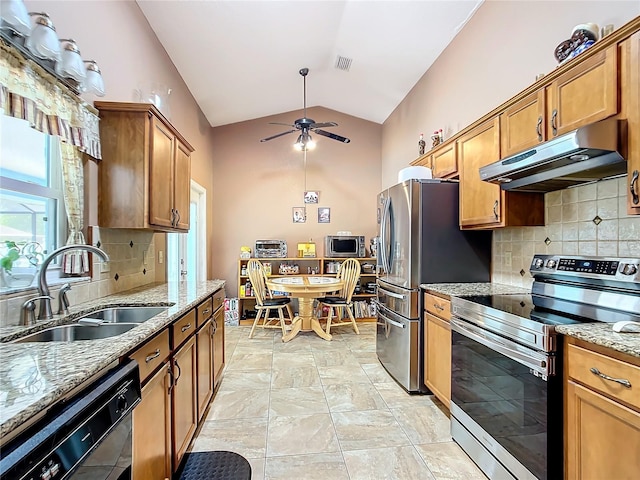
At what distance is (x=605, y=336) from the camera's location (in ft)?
3.91

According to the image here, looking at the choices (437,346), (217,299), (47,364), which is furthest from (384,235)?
(47,364)

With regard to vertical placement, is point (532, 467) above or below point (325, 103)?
below

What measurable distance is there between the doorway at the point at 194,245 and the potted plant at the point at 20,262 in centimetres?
229

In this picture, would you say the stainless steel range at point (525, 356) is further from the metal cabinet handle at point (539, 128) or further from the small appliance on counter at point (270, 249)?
the small appliance on counter at point (270, 249)

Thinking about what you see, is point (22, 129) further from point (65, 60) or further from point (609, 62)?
point (609, 62)

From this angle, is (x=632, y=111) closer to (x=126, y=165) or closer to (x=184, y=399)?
(x=184, y=399)

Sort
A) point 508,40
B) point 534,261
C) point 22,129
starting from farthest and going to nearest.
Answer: point 508,40 < point 534,261 < point 22,129

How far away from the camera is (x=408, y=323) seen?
2.71 metres

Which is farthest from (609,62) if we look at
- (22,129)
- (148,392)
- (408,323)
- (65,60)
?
(22,129)

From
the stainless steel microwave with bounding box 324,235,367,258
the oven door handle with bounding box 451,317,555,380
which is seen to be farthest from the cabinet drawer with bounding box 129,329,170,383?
the stainless steel microwave with bounding box 324,235,367,258

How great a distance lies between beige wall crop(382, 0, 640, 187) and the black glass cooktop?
1531 millimetres

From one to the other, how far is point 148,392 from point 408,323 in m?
1.96

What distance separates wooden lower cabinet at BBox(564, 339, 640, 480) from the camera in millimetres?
1078

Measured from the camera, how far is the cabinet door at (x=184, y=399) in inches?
64.8
